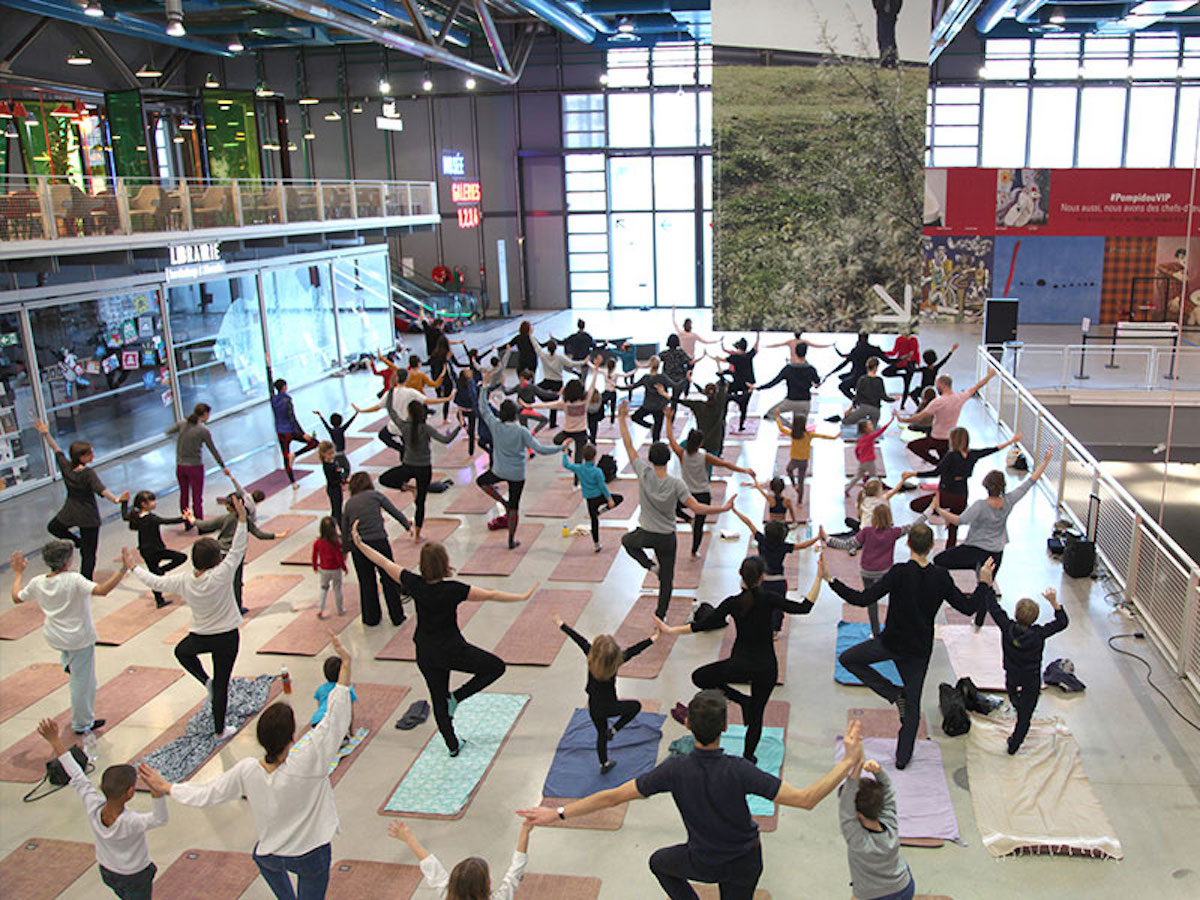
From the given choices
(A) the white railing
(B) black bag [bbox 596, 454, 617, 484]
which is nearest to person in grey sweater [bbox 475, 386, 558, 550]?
(B) black bag [bbox 596, 454, 617, 484]

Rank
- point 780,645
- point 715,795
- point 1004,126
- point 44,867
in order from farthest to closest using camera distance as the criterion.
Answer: point 1004,126 < point 780,645 < point 44,867 < point 715,795

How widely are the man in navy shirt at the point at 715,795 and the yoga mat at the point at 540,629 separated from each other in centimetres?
425

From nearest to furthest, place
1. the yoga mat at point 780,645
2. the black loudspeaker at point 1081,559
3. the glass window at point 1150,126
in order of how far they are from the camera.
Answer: the yoga mat at point 780,645, the black loudspeaker at point 1081,559, the glass window at point 1150,126

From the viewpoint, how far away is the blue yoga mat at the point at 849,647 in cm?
803

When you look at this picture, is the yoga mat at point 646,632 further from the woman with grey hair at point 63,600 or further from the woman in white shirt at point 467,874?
the woman in white shirt at point 467,874

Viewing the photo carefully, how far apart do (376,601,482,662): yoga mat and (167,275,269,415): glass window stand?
389 inches

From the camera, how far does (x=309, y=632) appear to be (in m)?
9.22

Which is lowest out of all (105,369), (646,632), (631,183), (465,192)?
(646,632)

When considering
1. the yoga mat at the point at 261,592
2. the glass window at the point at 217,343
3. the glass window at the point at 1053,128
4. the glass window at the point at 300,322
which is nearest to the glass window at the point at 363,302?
the glass window at the point at 300,322

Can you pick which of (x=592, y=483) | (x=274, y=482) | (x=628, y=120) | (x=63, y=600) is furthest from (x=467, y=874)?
(x=628, y=120)

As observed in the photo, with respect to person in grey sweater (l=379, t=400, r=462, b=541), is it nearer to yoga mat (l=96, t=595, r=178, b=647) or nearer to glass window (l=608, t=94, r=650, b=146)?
yoga mat (l=96, t=595, r=178, b=647)

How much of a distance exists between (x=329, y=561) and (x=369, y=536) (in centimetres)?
89

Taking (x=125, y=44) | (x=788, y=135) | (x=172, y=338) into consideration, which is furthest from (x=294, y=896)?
(x=125, y=44)

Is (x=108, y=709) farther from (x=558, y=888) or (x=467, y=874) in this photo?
(x=467, y=874)
